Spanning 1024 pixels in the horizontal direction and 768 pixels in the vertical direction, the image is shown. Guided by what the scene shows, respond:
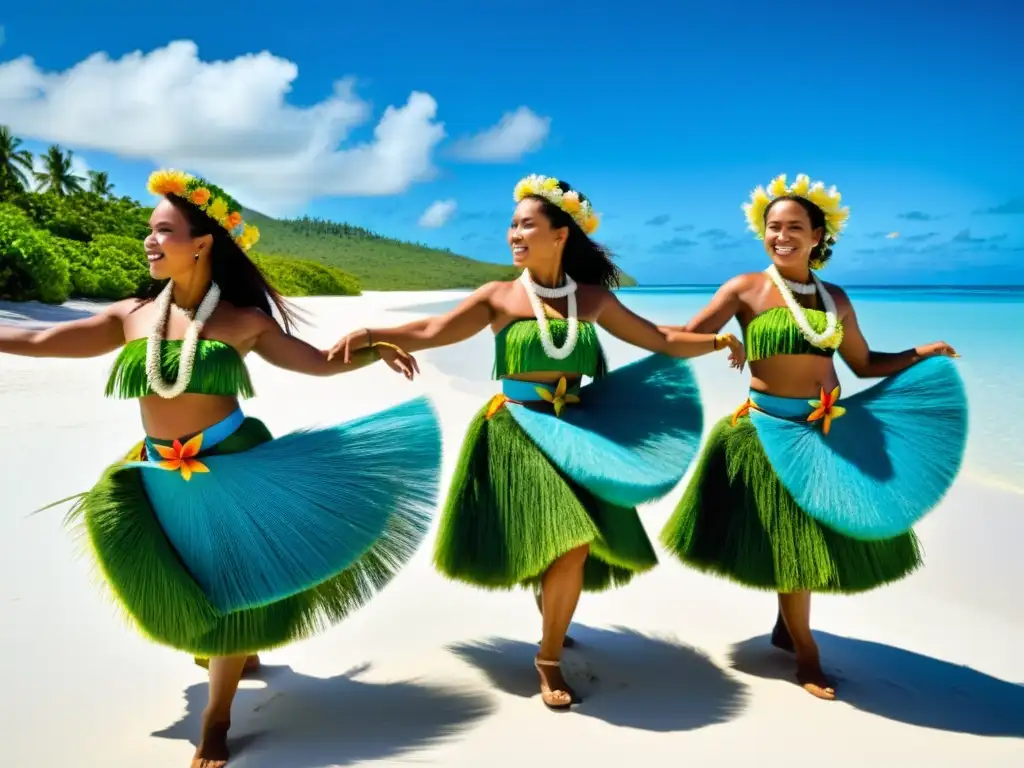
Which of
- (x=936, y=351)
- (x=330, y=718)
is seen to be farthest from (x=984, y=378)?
(x=330, y=718)

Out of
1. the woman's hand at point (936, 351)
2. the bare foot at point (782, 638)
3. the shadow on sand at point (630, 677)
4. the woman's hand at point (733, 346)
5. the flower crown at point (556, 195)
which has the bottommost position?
the shadow on sand at point (630, 677)

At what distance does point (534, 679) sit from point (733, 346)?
1326 mm

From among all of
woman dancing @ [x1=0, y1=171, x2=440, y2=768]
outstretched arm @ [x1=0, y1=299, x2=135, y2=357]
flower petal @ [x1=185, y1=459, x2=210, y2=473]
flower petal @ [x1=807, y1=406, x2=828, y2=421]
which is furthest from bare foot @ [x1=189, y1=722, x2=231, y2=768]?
flower petal @ [x1=807, y1=406, x2=828, y2=421]

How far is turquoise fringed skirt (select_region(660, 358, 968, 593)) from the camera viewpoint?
2.82 meters

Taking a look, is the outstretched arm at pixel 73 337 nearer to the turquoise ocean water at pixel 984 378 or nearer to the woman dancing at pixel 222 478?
the woman dancing at pixel 222 478

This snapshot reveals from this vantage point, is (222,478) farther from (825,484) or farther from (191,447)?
(825,484)

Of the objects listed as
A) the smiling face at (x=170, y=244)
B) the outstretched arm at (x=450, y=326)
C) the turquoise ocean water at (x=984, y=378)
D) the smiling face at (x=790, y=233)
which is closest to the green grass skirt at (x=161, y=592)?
the smiling face at (x=170, y=244)

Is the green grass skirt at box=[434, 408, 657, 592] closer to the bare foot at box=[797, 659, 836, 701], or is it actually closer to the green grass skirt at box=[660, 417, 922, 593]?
the green grass skirt at box=[660, 417, 922, 593]

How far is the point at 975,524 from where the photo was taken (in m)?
4.94

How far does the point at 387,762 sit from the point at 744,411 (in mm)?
1640

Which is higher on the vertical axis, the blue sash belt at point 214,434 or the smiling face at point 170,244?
the smiling face at point 170,244

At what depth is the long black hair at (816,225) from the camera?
123 inches

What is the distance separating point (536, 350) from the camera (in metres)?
2.89

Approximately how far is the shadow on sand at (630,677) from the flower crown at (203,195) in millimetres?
1691
